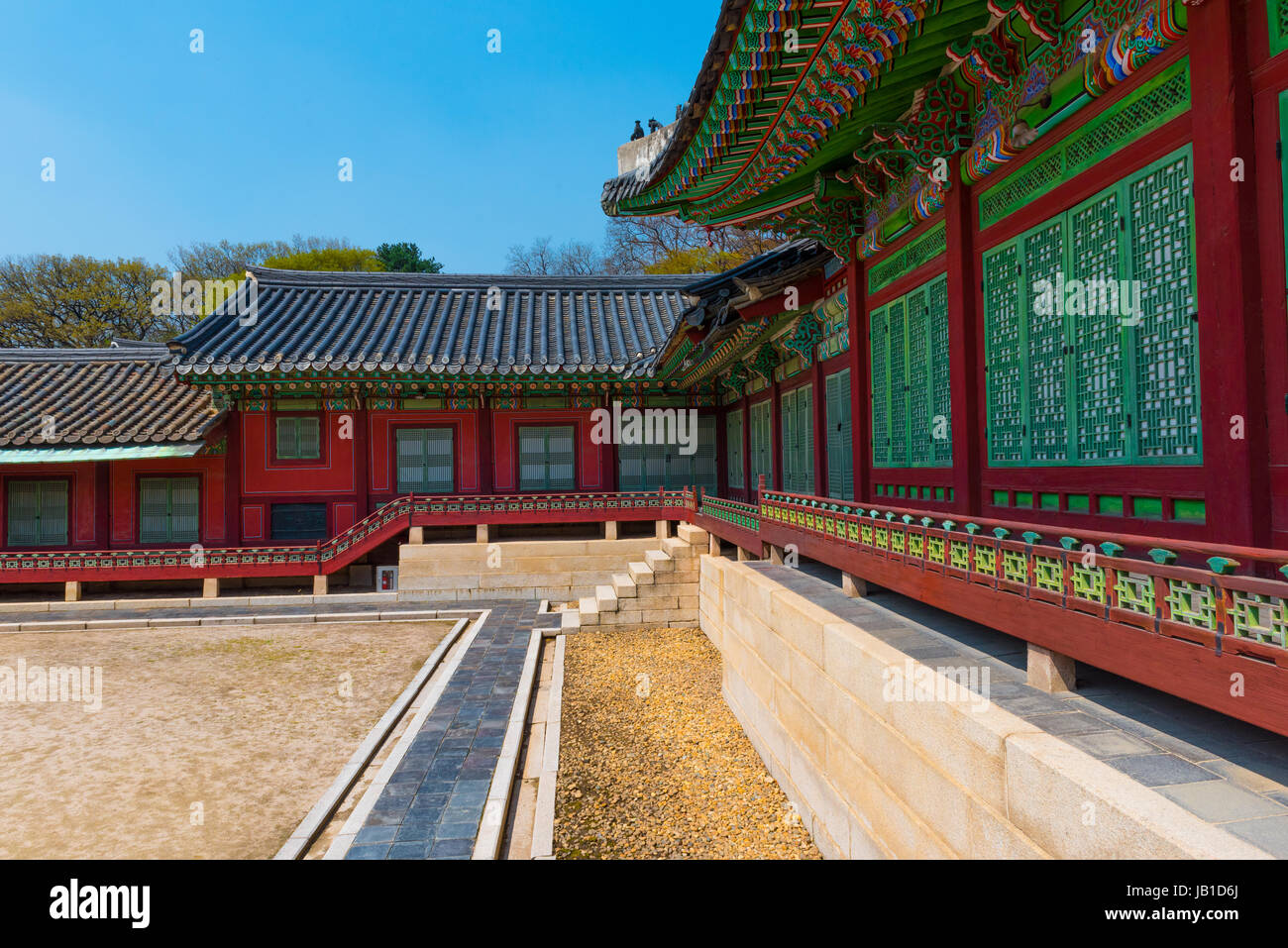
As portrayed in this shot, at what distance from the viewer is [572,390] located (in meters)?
17.4

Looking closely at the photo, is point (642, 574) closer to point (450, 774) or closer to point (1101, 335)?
point (450, 774)

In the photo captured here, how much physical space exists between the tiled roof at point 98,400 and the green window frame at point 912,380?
48.4 ft

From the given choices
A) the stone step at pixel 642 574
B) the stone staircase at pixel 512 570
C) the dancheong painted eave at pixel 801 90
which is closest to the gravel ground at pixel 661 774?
the stone step at pixel 642 574

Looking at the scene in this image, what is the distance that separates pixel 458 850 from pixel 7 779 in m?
4.97

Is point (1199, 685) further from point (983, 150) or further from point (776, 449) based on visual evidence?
point (776, 449)

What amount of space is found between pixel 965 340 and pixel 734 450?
36.3 ft

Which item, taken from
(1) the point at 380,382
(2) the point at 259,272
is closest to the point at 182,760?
(1) the point at 380,382

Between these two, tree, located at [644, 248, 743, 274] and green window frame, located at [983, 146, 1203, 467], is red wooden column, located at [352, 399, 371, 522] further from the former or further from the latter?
tree, located at [644, 248, 743, 274]

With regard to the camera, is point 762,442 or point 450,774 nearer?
point 450,774

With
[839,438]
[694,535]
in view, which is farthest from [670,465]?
[839,438]

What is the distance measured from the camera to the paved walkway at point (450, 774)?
16.8ft

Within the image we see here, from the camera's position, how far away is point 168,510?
1605 cm


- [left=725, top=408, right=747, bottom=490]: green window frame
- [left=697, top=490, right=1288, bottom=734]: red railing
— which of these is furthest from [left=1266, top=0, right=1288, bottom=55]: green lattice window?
[left=725, top=408, right=747, bottom=490]: green window frame

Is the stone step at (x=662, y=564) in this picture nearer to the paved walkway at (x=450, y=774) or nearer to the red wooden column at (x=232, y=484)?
the paved walkway at (x=450, y=774)
